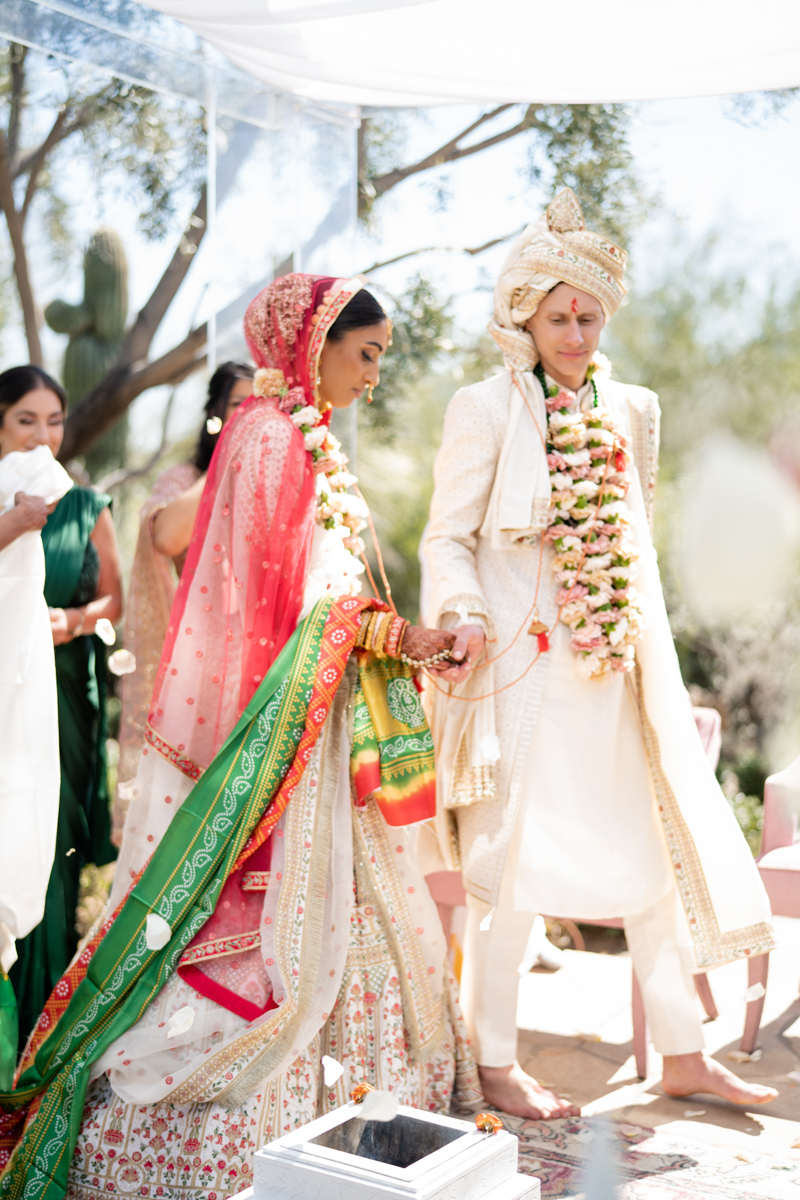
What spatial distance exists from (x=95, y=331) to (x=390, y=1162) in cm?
571

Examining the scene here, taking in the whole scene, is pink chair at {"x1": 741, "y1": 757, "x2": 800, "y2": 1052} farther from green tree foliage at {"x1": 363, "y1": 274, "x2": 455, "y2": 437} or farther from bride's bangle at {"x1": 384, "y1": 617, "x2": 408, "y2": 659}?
green tree foliage at {"x1": 363, "y1": 274, "x2": 455, "y2": 437}

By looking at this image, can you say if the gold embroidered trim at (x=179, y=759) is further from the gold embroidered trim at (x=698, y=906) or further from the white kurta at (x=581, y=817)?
the gold embroidered trim at (x=698, y=906)

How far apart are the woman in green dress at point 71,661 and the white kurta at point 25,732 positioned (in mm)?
639

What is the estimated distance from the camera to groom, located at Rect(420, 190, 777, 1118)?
277 cm

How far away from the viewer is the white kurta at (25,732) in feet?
8.04

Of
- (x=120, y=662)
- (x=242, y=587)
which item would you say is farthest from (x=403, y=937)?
(x=120, y=662)

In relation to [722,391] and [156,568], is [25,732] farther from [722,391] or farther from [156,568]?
[722,391]

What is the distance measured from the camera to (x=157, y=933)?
2.42 metres

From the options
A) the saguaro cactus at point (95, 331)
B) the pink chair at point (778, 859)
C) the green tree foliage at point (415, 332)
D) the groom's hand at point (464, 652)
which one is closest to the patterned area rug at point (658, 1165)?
the pink chair at point (778, 859)

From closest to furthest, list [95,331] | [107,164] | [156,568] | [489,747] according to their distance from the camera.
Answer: [489,747] → [156,568] → [107,164] → [95,331]

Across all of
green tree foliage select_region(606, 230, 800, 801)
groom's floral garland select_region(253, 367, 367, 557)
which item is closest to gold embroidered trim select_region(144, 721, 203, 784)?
groom's floral garland select_region(253, 367, 367, 557)

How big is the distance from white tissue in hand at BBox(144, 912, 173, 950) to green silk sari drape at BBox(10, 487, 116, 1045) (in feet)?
2.91

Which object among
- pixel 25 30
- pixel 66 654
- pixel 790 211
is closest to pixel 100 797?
pixel 66 654

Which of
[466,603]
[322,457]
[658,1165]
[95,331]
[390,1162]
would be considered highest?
Result: [95,331]
